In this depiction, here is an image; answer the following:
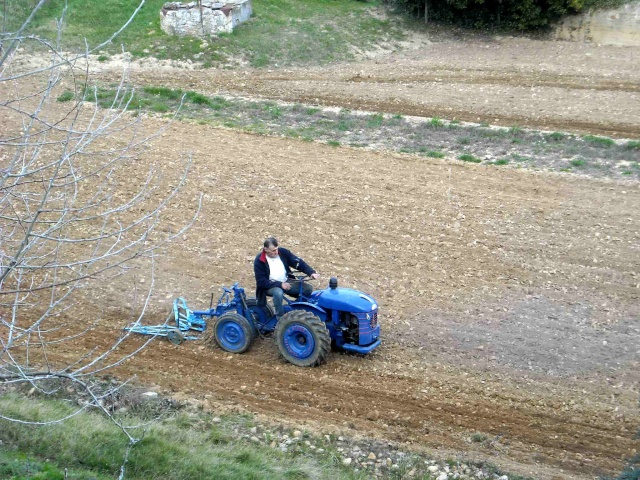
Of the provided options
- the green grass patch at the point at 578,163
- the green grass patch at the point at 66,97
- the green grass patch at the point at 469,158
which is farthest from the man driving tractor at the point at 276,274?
the green grass patch at the point at 66,97

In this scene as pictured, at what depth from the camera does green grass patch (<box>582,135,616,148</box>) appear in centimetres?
1831

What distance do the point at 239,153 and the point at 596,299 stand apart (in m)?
8.97

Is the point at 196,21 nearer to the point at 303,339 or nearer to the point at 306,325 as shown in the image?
the point at 303,339

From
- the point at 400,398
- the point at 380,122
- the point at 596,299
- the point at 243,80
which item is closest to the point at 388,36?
the point at 243,80

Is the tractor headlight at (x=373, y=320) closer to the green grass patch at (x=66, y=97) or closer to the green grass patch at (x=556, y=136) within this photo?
the green grass patch at (x=556, y=136)

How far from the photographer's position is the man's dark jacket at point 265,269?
1023 cm

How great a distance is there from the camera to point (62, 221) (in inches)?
243

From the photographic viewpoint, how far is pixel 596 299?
12.1m

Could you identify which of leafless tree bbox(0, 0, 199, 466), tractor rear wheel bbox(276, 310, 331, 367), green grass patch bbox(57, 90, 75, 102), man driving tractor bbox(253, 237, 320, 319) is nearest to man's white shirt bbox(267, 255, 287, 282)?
man driving tractor bbox(253, 237, 320, 319)

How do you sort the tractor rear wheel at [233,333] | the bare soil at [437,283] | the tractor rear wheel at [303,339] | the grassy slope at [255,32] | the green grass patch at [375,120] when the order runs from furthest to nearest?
the grassy slope at [255,32], the green grass patch at [375,120], the tractor rear wheel at [233,333], the tractor rear wheel at [303,339], the bare soil at [437,283]

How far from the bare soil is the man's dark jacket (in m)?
0.99

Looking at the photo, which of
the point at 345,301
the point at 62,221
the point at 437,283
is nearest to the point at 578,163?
the point at 437,283

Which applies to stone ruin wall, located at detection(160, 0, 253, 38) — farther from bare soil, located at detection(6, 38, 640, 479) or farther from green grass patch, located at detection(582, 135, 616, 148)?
green grass patch, located at detection(582, 135, 616, 148)

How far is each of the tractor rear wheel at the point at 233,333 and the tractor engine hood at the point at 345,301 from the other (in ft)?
3.60
